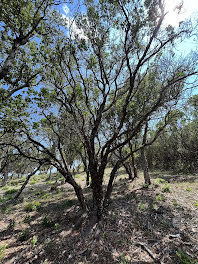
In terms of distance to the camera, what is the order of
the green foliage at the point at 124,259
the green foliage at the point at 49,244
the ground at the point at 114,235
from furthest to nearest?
the green foliage at the point at 49,244, the ground at the point at 114,235, the green foliage at the point at 124,259

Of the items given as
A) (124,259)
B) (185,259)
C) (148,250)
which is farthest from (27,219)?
(185,259)

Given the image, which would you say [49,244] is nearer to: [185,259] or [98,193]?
[98,193]

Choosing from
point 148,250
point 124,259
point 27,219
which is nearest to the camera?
point 124,259

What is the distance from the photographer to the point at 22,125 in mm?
5398

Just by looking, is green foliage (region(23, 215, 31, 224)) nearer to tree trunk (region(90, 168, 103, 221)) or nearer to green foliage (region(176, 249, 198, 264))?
tree trunk (region(90, 168, 103, 221))


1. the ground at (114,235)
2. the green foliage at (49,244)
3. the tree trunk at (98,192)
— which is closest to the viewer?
the ground at (114,235)

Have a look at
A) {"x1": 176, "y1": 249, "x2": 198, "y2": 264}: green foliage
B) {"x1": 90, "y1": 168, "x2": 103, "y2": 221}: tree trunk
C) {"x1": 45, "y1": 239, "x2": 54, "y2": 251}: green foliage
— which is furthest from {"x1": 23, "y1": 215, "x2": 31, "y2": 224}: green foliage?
{"x1": 176, "y1": 249, "x2": 198, "y2": 264}: green foliage

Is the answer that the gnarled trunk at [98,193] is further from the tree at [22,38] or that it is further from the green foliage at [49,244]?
the tree at [22,38]

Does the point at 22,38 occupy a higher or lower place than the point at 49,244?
higher

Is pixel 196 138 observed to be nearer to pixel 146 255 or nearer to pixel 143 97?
pixel 143 97

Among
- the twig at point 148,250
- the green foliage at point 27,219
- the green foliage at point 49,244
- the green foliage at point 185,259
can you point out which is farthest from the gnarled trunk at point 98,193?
the green foliage at point 27,219

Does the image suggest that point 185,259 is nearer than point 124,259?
Yes

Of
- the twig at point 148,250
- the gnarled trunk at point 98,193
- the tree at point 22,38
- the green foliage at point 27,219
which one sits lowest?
the twig at point 148,250

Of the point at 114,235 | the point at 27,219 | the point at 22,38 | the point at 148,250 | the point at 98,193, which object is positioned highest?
the point at 22,38
